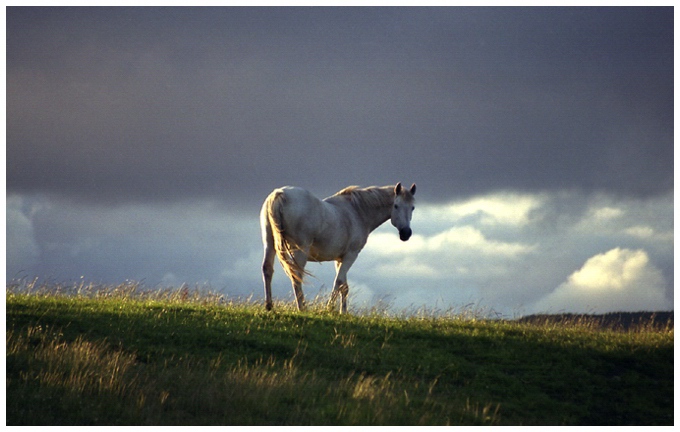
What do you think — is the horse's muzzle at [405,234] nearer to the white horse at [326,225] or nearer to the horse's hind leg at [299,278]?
the white horse at [326,225]

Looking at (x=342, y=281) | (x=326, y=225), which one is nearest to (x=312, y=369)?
(x=326, y=225)

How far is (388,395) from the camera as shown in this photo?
33.0 ft

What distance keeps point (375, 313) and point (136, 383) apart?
25.1ft

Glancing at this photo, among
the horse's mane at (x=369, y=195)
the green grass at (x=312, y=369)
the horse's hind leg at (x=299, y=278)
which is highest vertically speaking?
the horse's mane at (x=369, y=195)

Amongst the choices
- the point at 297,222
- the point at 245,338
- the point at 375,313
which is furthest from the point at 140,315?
the point at 375,313

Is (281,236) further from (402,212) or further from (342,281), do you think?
(402,212)

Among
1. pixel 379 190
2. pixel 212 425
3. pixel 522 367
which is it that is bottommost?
pixel 212 425

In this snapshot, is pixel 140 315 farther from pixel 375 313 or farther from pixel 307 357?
pixel 375 313

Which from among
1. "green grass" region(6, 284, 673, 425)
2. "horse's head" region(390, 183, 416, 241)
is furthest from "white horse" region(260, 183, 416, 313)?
"green grass" region(6, 284, 673, 425)

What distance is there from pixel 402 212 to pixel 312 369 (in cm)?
719

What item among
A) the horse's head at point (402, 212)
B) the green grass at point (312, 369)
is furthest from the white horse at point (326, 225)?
the green grass at point (312, 369)

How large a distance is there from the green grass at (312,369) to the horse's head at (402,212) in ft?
9.28

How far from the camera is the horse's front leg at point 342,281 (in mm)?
16625

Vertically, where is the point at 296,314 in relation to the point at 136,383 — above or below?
above
